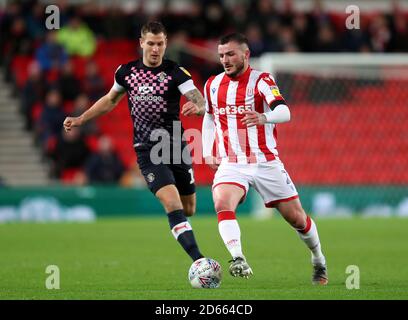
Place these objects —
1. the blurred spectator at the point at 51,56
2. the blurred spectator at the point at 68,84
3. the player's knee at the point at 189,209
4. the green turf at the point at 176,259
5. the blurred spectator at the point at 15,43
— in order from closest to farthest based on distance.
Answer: the green turf at the point at 176,259 → the player's knee at the point at 189,209 → the blurred spectator at the point at 68,84 → the blurred spectator at the point at 51,56 → the blurred spectator at the point at 15,43

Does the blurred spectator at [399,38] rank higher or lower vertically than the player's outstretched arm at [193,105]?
higher

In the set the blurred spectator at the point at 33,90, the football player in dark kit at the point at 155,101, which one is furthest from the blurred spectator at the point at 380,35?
the football player in dark kit at the point at 155,101

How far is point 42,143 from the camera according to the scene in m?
22.9

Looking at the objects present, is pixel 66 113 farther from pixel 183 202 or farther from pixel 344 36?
pixel 183 202

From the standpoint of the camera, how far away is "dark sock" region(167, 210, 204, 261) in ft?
30.7

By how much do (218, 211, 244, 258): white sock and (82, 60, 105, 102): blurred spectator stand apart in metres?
14.0

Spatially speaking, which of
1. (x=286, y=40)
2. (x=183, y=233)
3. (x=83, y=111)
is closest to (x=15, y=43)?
(x=83, y=111)

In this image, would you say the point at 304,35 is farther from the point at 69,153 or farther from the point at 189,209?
A: the point at 189,209

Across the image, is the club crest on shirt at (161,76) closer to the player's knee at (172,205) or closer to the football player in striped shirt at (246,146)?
the football player in striped shirt at (246,146)

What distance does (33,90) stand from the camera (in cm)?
2300

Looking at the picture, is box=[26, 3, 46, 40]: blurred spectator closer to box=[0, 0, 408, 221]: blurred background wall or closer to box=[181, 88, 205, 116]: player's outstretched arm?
box=[0, 0, 408, 221]: blurred background wall

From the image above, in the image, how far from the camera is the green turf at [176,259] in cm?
877

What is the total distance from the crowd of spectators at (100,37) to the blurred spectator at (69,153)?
0.07ft

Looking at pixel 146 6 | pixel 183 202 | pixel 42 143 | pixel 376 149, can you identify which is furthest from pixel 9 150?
pixel 183 202
